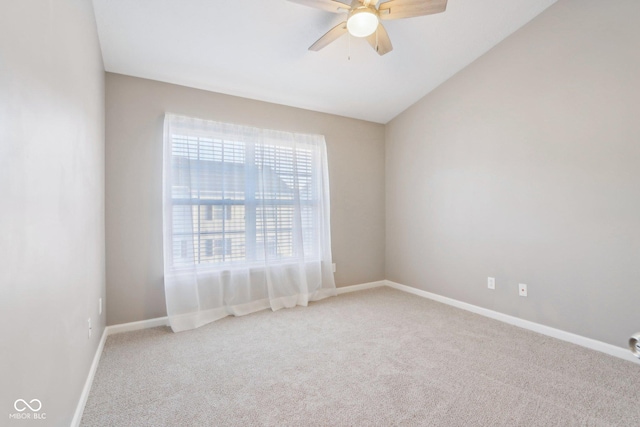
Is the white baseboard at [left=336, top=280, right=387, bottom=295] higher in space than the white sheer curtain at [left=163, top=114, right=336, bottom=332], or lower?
lower

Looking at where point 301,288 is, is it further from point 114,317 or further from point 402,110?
point 402,110

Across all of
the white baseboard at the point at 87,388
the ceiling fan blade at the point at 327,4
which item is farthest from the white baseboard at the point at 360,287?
the ceiling fan blade at the point at 327,4

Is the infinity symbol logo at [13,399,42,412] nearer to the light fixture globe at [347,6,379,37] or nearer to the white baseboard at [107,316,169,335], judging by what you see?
the white baseboard at [107,316,169,335]

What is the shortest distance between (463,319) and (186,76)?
371 centimetres

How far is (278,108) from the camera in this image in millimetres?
3635

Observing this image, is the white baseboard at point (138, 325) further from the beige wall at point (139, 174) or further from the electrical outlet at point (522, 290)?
the electrical outlet at point (522, 290)

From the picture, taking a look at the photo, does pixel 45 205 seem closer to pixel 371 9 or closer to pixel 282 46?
pixel 371 9

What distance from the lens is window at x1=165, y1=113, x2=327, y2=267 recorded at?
3.02 metres

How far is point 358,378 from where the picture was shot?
2018mm

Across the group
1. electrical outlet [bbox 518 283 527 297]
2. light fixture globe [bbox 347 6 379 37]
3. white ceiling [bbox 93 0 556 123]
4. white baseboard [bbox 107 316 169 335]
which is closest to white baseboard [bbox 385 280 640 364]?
electrical outlet [bbox 518 283 527 297]

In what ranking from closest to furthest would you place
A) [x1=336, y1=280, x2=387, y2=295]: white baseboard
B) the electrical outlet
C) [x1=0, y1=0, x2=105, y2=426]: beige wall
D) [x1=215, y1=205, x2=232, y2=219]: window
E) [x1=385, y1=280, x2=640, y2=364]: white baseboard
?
[x1=0, y1=0, x2=105, y2=426]: beige wall
[x1=385, y1=280, x2=640, y2=364]: white baseboard
the electrical outlet
[x1=215, y1=205, x2=232, y2=219]: window
[x1=336, y1=280, x2=387, y2=295]: white baseboard

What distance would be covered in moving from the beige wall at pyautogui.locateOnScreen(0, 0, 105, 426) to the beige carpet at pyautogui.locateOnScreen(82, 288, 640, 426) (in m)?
0.43

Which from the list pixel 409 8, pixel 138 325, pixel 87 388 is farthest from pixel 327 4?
pixel 138 325

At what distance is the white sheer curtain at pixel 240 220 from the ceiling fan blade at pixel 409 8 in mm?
1821
